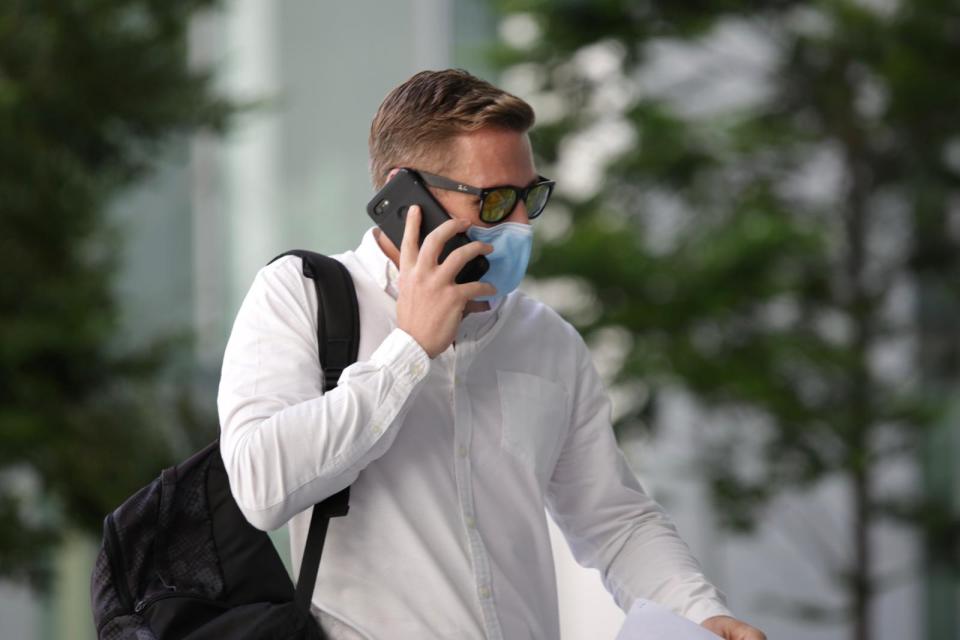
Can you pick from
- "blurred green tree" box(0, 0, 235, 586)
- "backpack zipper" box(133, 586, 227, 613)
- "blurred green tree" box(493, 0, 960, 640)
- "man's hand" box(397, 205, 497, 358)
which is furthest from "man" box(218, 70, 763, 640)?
"blurred green tree" box(493, 0, 960, 640)

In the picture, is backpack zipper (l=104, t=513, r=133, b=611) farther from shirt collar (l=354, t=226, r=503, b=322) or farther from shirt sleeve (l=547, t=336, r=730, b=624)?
shirt sleeve (l=547, t=336, r=730, b=624)

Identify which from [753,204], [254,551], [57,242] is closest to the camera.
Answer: [254,551]

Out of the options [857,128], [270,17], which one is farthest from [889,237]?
[270,17]

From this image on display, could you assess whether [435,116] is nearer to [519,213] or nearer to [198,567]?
[519,213]

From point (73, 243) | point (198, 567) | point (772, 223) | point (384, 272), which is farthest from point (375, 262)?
point (772, 223)

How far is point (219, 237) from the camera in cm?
549

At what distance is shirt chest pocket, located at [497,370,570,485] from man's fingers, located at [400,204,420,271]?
9.9 inches

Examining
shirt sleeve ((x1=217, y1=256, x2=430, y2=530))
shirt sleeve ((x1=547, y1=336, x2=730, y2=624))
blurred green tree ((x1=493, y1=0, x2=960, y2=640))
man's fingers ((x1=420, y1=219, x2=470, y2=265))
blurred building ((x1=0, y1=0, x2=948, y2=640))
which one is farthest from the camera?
blurred building ((x1=0, y1=0, x2=948, y2=640))

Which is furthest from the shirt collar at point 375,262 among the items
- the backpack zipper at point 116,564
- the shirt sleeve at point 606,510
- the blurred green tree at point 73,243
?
the blurred green tree at point 73,243

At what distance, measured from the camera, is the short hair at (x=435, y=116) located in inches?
61.1

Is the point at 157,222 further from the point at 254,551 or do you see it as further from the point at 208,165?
the point at 254,551

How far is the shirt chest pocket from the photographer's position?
Answer: 64.0 inches

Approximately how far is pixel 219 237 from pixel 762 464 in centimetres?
252

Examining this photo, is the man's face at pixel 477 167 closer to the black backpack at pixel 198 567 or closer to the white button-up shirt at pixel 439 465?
the white button-up shirt at pixel 439 465
